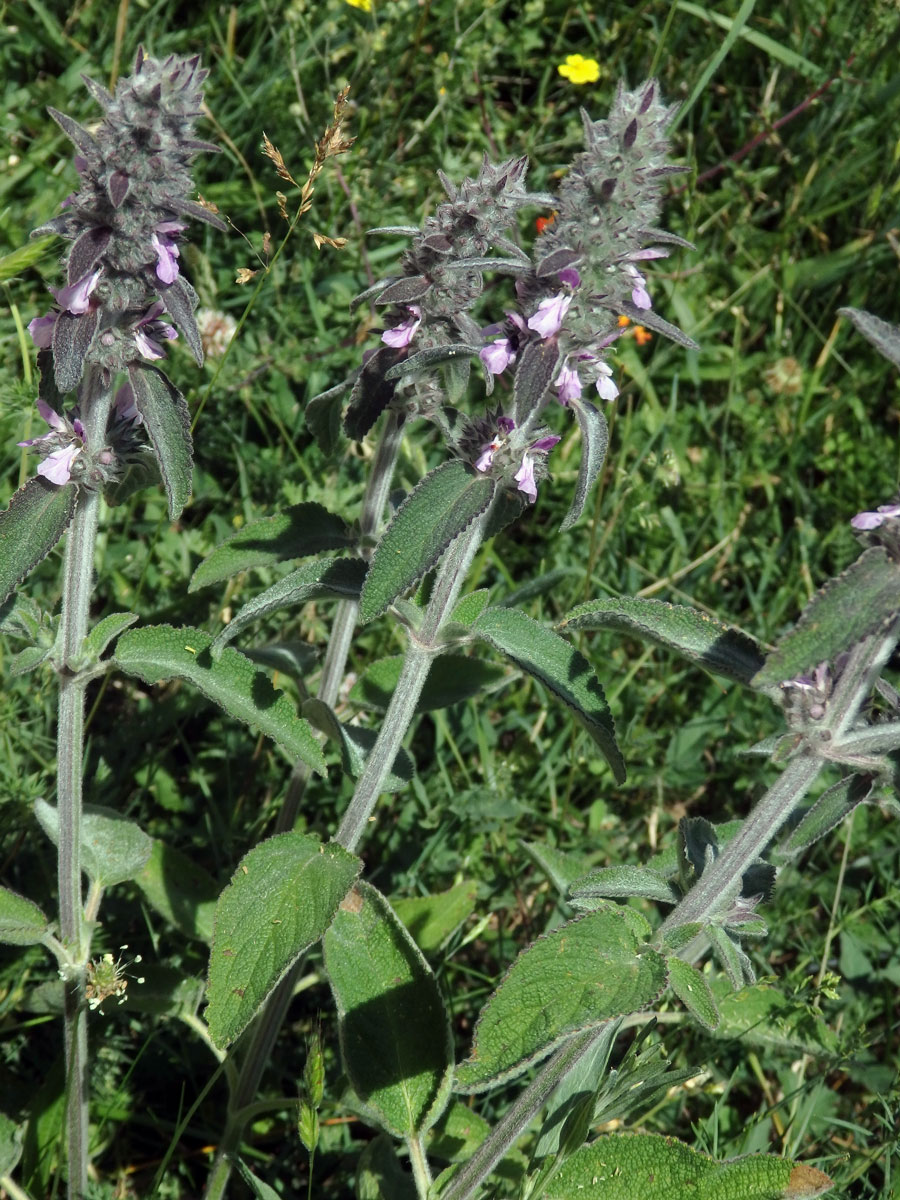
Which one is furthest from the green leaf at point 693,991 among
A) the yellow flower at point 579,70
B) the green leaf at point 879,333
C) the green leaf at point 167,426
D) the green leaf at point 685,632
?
the yellow flower at point 579,70

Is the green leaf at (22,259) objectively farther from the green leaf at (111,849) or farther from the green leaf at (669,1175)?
the green leaf at (669,1175)

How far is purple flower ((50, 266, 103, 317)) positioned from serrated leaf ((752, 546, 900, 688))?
4.02ft

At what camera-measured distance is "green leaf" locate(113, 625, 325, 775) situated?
2217 millimetres

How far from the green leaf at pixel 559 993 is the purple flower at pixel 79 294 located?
1276mm

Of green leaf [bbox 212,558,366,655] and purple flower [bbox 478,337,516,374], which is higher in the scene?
purple flower [bbox 478,337,516,374]

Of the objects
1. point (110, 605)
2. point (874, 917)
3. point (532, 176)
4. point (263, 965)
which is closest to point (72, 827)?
point (263, 965)

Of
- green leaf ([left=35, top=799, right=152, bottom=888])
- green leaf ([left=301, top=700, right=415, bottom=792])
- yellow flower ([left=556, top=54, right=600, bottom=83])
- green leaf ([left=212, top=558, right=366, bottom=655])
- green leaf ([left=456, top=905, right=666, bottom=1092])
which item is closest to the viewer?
green leaf ([left=456, top=905, right=666, bottom=1092])

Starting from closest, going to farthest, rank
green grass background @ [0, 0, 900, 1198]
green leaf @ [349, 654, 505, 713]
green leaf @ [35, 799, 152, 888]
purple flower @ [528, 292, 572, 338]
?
purple flower @ [528, 292, 572, 338] < green leaf @ [35, 799, 152, 888] < green leaf @ [349, 654, 505, 713] < green grass background @ [0, 0, 900, 1198]

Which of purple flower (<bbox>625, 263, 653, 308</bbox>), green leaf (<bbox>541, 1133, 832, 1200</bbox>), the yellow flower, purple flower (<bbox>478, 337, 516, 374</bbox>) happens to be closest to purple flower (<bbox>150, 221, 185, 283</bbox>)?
purple flower (<bbox>478, 337, 516, 374</bbox>)

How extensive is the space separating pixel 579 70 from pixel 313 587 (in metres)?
3.00

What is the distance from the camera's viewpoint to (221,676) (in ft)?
7.45

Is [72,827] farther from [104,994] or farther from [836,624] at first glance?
[836,624]

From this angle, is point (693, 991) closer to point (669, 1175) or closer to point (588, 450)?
point (669, 1175)

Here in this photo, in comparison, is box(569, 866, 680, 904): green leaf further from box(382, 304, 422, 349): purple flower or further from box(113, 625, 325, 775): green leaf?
box(382, 304, 422, 349): purple flower
